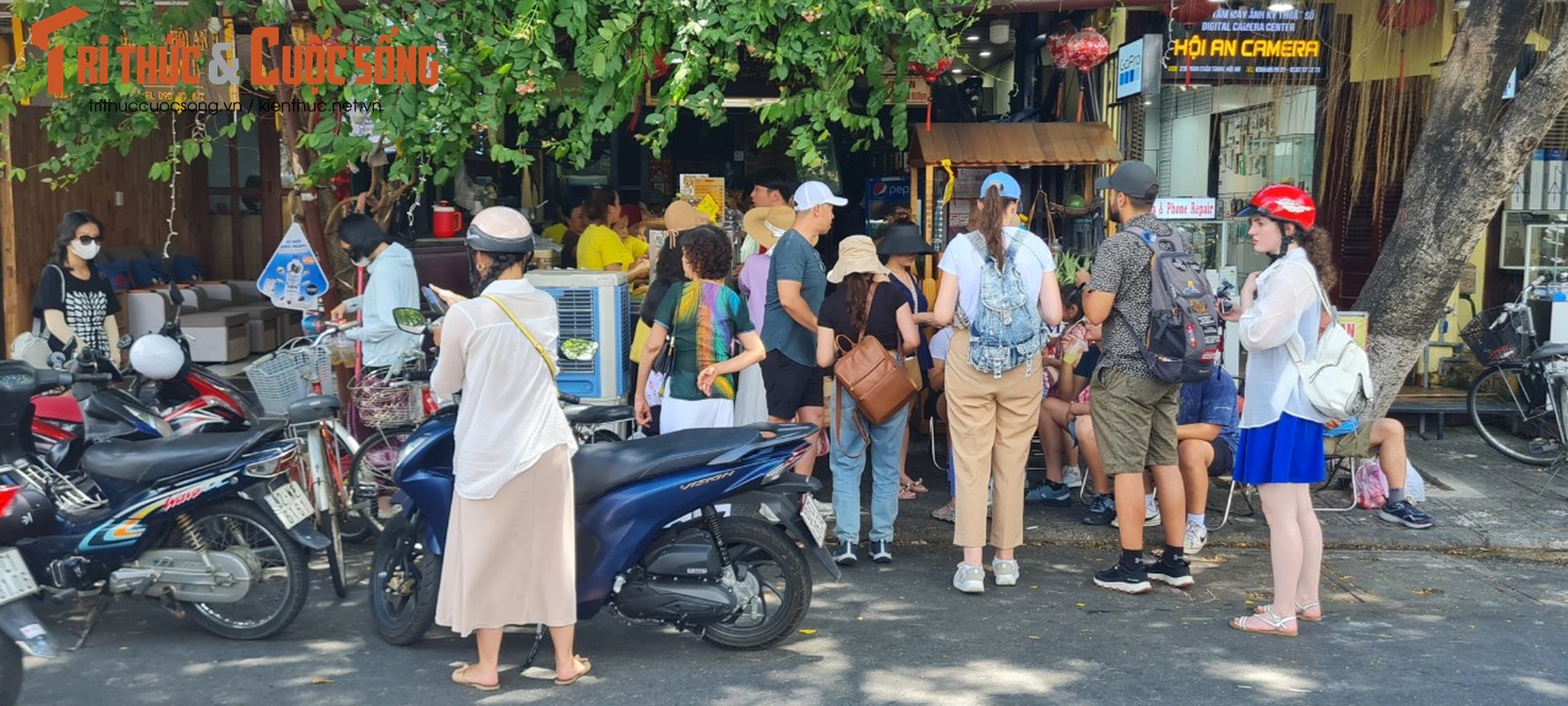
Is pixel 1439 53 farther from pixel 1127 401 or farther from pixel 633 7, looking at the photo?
pixel 633 7

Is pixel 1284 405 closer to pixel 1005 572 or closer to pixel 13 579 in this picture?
pixel 1005 572

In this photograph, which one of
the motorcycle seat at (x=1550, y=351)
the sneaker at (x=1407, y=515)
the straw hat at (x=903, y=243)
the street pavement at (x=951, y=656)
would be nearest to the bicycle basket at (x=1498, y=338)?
the motorcycle seat at (x=1550, y=351)

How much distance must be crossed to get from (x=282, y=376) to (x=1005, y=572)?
366cm

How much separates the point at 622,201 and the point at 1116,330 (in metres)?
6.61

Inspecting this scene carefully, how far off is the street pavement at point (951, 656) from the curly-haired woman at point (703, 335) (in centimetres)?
96

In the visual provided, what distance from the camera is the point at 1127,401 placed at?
19.1ft

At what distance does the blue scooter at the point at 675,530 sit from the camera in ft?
15.8

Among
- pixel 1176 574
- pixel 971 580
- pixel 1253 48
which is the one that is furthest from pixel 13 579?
pixel 1253 48

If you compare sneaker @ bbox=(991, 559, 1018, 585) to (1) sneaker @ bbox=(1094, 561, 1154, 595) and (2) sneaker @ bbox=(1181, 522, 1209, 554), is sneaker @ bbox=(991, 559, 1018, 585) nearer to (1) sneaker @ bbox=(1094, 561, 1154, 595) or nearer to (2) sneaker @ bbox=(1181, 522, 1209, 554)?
(1) sneaker @ bbox=(1094, 561, 1154, 595)

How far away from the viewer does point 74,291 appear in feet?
26.0

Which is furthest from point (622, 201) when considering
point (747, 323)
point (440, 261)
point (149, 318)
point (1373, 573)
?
point (1373, 573)

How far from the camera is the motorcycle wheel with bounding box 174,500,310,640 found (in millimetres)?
5176

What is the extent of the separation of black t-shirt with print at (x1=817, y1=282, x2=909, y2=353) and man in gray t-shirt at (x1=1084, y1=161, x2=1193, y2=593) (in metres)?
0.97

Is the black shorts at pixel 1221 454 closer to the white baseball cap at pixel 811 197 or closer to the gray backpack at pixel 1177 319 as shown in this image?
the gray backpack at pixel 1177 319
